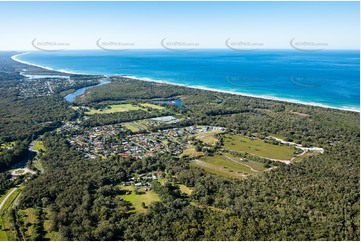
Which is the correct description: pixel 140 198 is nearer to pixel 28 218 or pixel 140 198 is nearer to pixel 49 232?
pixel 49 232

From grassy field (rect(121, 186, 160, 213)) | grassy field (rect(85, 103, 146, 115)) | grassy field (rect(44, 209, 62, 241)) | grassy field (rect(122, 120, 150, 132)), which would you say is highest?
grassy field (rect(85, 103, 146, 115))

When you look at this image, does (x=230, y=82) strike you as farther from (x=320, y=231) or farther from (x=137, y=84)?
(x=320, y=231)

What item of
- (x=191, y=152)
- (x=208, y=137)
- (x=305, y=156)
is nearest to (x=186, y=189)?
(x=191, y=152)

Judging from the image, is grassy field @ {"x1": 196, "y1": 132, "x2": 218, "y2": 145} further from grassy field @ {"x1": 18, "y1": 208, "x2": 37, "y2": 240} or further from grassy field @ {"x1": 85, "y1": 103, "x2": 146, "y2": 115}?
grassy field @ {"x1": 18, "y1": 208, "x2": 37, "y2": 240}

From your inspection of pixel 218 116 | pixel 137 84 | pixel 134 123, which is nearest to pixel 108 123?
pixel 134 123

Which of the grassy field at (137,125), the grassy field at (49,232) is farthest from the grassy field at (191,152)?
the grassy field at (49,232)

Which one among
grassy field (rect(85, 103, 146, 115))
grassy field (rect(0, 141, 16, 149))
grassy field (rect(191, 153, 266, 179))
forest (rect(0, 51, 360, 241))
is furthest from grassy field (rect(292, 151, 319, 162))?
grassy field (rect(0, 141, 16, 149))

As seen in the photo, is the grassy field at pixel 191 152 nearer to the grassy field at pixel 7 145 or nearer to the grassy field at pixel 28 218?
the grassy field at pixel 28 218
